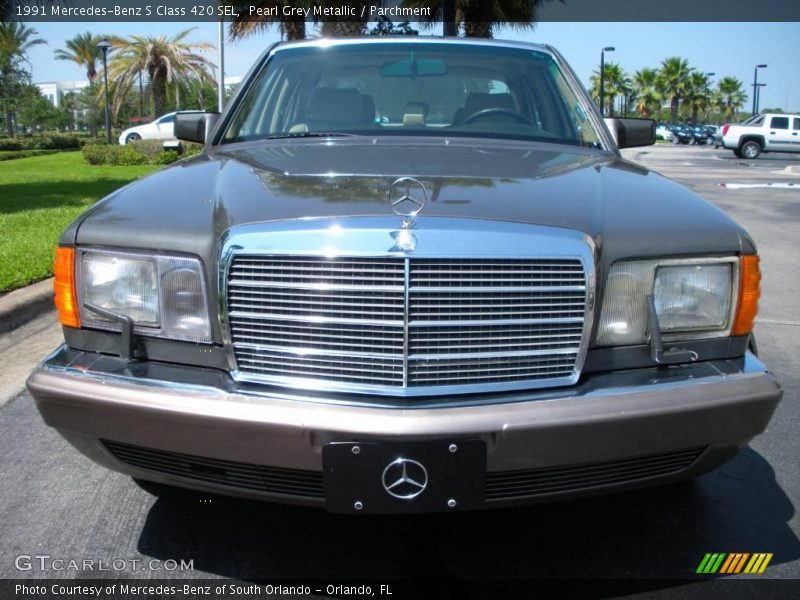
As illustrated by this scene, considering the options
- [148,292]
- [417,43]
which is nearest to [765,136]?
[417,43]

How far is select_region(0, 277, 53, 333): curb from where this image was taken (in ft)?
16.7

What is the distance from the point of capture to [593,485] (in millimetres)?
2230

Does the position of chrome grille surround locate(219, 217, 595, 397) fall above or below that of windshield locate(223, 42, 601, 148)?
below

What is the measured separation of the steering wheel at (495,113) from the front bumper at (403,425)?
5.27 feet

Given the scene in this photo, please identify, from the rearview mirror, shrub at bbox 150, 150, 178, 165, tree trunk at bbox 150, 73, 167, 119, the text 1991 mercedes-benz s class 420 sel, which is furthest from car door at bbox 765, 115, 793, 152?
the text 1991 mercedes-benz s class 420 sel

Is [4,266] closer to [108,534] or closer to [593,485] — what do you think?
[108,534]

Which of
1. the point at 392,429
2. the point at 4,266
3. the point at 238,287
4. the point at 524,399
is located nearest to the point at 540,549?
the point at 524,399

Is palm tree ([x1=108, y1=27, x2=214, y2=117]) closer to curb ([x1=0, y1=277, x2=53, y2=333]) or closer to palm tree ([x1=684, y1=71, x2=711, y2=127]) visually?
curb ([x1=0, y1=277, x2=53, y2=333])

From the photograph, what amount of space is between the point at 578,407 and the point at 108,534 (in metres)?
1.64

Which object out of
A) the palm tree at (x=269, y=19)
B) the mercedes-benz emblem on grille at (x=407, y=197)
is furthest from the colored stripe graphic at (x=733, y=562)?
the palm tree at (x=269, y=19)

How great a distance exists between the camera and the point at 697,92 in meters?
82.8

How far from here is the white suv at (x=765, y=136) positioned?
3269cm

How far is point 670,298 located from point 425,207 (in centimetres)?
78

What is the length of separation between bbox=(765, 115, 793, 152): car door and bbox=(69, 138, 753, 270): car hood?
33.7 meters
